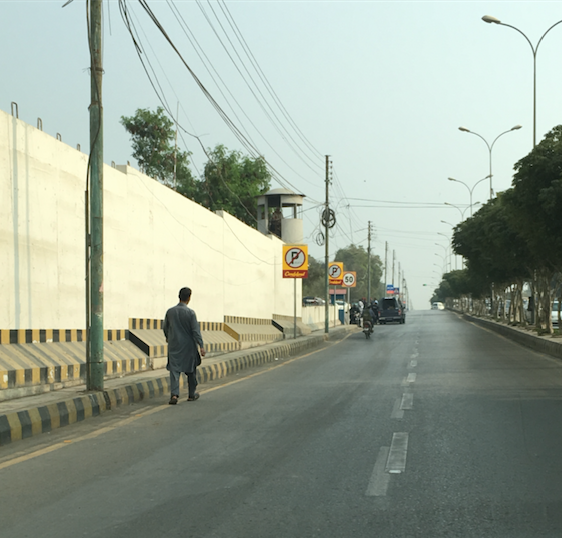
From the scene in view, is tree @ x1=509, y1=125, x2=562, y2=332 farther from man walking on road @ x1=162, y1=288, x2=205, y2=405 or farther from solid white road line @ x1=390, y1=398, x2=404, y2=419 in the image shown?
man walking on road @ x1=162, y1=288, x2=205, y2=405

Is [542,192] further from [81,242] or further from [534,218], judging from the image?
[81,242]

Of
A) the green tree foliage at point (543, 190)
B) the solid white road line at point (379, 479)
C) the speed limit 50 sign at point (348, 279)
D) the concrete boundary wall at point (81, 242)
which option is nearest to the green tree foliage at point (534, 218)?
the green tree foliage at point (543, 190)

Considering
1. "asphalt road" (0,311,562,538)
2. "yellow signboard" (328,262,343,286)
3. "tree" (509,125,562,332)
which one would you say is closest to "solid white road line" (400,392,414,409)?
"asphalt road" (0,311,562,538)

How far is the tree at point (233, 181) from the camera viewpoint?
200 ft

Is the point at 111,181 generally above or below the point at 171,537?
above

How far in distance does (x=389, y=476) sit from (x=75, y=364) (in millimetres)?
8028

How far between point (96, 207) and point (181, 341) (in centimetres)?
238

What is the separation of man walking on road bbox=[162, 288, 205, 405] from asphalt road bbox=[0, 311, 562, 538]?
492 mm

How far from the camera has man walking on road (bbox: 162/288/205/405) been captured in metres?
12.1

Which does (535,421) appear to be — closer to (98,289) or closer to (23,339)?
(98,289)

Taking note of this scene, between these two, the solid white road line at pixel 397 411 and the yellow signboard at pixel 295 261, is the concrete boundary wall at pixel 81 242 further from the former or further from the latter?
the solid white road line at pixel 397 411

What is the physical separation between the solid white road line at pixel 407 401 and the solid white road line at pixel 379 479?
11.7 ft

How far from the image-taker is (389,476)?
6.61 meters

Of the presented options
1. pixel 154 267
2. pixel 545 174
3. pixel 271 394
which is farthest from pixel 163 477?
pixel 545 174
